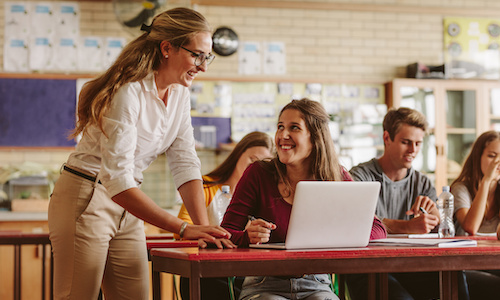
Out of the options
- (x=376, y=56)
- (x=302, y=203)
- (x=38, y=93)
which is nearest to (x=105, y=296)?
(x=302, y=203)

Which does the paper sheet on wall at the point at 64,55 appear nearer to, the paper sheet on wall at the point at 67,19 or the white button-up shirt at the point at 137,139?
the paper sheet on wall at the point at 67,19

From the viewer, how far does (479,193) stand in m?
3.06

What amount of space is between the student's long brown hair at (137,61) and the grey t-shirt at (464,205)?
1.85 meters

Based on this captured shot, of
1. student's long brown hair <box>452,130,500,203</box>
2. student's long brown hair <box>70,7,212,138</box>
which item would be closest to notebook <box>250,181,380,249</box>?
student's long brown hair <box>70,7,212,138</box>

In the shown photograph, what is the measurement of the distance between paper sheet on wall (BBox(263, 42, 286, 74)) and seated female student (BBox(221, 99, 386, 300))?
12.2ft

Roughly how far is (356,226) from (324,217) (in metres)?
0.12

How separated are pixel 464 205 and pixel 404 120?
57 centimetres

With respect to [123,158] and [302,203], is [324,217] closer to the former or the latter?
[302,203]

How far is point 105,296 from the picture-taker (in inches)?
85.5

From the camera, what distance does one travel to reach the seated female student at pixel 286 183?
6.82 feet

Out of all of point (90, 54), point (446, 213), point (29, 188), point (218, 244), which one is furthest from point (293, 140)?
point (90, 54)

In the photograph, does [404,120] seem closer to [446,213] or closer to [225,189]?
[446,213]

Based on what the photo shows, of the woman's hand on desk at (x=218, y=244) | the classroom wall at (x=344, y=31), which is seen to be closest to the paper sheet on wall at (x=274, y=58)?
the classroom wall at (x=344, y=31)

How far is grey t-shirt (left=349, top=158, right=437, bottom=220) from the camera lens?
3.01 m
